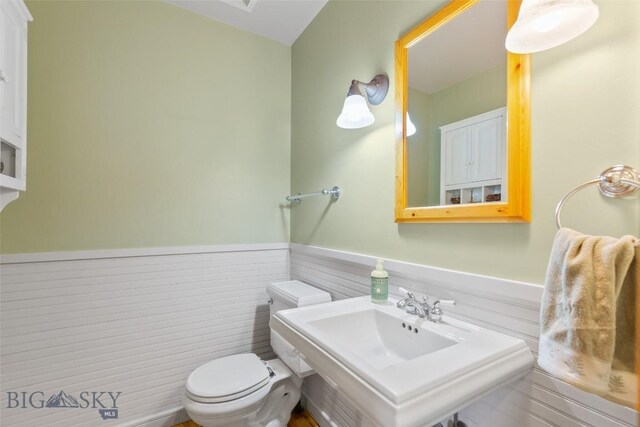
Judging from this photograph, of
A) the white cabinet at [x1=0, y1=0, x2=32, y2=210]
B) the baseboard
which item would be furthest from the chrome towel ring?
the white cabinet at [x1=0, y1=0, x2=32, y2=210]

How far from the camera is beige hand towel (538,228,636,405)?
0.51 meters

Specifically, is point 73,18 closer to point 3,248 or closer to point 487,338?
point 3,248

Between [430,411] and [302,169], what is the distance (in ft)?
5.09

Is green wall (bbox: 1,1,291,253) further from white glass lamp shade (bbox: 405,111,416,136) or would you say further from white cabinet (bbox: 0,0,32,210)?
white glass lamp shade (bbox: 405,111,416,136)

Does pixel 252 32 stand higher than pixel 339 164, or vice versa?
pixel 252 32

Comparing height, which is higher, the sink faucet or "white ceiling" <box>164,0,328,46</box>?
"white ceiling" <box>164,0,328,46</box>

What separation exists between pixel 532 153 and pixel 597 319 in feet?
1.45

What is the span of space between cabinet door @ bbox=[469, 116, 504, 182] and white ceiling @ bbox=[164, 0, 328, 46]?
1.32 m

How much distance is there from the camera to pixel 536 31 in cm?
67

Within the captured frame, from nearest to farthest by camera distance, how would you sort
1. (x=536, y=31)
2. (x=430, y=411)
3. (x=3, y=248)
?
(x=430, y=411) → (x=536, y=31) → (x=3, y=248)

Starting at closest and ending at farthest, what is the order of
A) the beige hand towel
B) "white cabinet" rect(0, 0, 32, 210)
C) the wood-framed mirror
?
the beige hand towel → the wood-framed mirror → "white cabinet" rect(0, 0, 32, 210)

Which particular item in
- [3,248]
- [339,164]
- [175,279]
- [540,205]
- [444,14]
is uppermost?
[444,14]

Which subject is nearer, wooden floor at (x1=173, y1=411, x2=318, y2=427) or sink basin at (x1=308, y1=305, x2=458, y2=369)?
sink basin at (x1=308, y1=305, x2=458, y2=369)

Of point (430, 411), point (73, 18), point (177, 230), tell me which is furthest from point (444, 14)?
point (73, 18)
